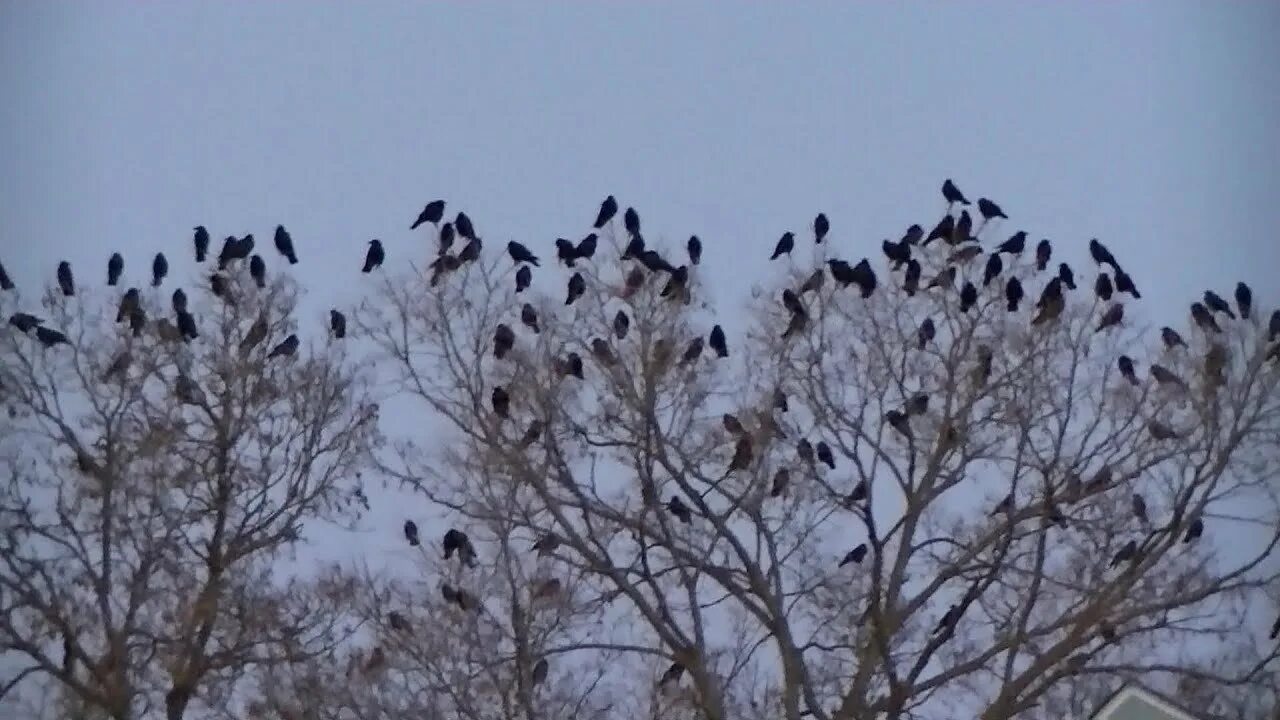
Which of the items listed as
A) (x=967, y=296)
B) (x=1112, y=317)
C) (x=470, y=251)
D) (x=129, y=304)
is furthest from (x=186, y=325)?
(x=1112, y=317)

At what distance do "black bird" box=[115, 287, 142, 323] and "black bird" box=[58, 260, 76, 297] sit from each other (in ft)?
1.31

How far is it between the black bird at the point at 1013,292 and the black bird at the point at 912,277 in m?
0.67

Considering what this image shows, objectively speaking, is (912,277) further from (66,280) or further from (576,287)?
(66,280)

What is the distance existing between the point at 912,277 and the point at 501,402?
10.4 ft

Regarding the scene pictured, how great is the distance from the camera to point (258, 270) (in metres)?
15.4

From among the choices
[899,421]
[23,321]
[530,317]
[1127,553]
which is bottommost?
[1127,553]

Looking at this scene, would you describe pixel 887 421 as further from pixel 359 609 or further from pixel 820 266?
pixel 359 609

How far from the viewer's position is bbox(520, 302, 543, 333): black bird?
13562mm

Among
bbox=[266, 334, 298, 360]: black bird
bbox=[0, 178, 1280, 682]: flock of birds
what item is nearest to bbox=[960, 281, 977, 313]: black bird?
bbox=[0, 178, 1280, 682]: flock of birds

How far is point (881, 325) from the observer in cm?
1361

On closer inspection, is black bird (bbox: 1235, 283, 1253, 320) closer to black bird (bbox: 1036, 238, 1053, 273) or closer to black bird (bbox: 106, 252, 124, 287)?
black bird (bbox: 1036, 238, 1053, 273)

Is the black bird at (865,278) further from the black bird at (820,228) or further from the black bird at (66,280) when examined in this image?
the black bird at (66,280)

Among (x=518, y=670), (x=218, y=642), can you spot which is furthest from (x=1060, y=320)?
(x=218, y=642)

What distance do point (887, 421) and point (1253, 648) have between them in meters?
3.09
